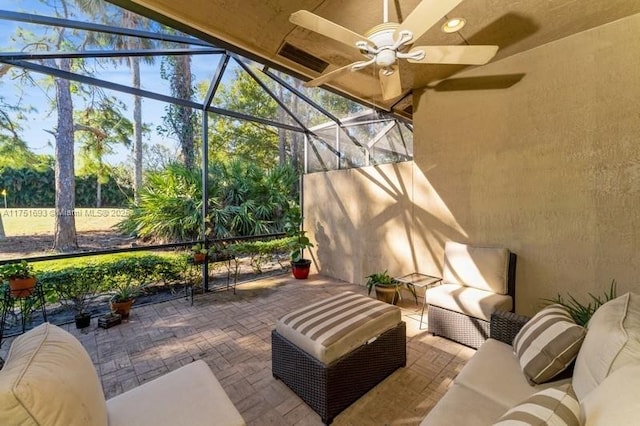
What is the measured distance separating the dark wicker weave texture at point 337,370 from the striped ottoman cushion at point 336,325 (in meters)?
0.05

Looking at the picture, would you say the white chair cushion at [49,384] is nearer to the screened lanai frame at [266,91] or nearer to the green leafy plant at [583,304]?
the screened lanai frame at [266,91]

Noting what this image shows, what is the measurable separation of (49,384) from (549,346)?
2.25 m

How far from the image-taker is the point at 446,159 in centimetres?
374

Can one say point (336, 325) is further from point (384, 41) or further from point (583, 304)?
point (583, 304)

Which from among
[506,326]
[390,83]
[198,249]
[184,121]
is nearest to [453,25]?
[390,83]

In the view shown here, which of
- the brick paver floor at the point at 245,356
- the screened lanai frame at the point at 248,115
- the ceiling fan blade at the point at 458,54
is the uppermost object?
the screened lanai frame at the point at 248,115

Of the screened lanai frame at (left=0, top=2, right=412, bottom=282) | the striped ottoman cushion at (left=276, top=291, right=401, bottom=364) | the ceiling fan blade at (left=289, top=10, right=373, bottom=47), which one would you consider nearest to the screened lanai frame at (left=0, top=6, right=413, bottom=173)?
the screened lanai frame at (left=0, top=2, right=412, bottom=282)

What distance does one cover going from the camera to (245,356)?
266 cm

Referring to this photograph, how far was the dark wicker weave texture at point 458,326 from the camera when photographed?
2656mm

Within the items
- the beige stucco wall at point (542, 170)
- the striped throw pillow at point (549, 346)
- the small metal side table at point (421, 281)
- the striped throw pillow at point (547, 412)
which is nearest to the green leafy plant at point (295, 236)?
the beige stucco wall at point (542, 170)

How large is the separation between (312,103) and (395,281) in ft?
11.5

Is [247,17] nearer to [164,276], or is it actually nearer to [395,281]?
[395,281]

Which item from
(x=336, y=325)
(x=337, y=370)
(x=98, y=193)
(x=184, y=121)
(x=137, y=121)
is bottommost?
(x=337, y=370)

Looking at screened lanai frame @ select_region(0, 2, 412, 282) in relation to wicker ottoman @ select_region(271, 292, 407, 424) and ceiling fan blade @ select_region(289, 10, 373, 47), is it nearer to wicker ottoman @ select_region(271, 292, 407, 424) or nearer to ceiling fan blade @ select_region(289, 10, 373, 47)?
ceiling fan blade @ select_region(289, 10, 373, 47)
